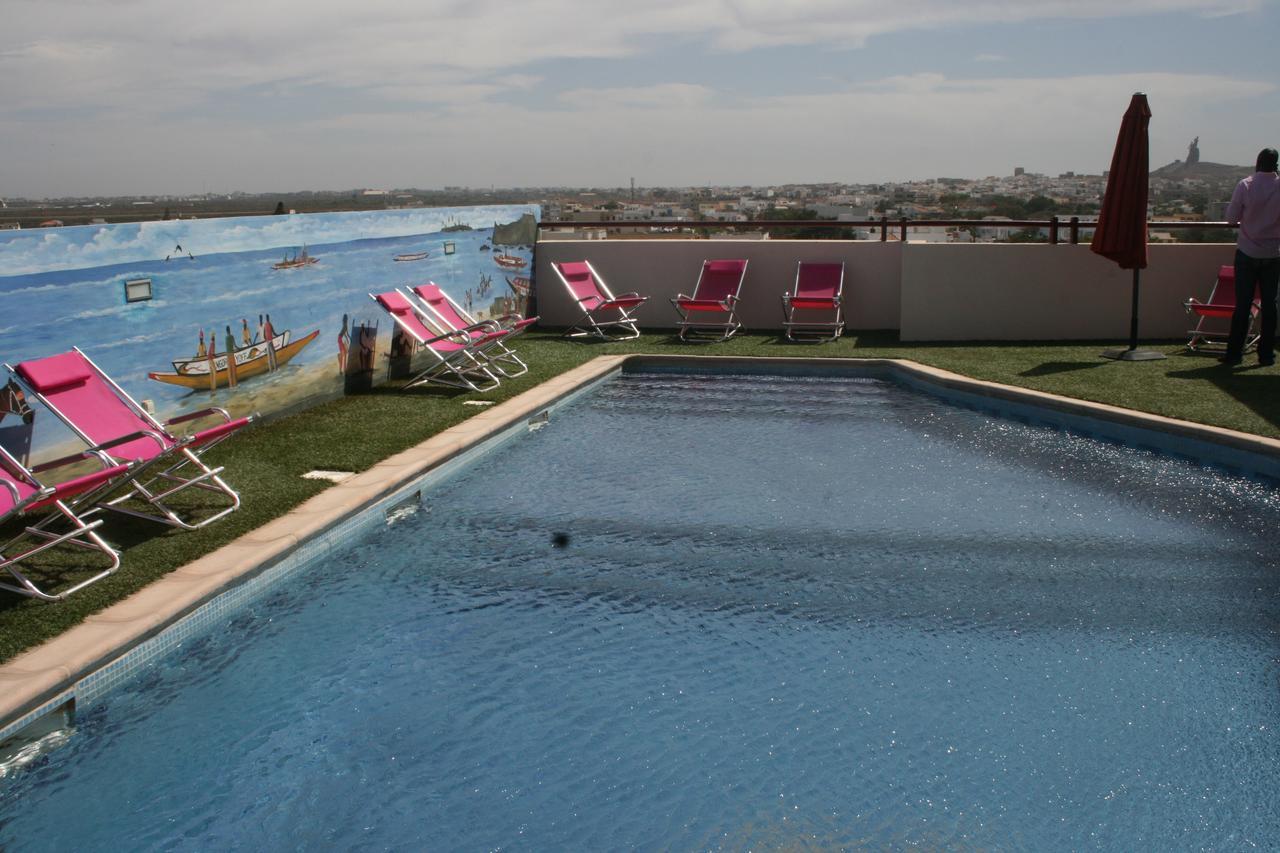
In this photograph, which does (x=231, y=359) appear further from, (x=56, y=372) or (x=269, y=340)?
(x=56, y=372)

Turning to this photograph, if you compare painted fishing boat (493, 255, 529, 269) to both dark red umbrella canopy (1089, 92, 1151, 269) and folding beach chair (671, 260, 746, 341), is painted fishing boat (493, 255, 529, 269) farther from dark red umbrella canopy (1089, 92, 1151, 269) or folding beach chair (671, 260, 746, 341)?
dark red umbrella canopy (1089, 92, 1151, 269)

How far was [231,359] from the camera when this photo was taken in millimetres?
7133

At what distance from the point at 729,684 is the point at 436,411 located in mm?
4540

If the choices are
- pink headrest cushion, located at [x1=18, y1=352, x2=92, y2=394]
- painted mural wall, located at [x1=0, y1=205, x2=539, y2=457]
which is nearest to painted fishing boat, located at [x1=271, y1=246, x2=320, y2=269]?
painted mural wall, located at [x1=0, y1=205, x2=539, y2=457]

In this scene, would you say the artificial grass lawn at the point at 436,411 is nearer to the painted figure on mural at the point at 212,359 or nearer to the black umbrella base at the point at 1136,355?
the black umbrella base at the point at 1136,355

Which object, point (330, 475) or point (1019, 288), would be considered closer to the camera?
point (330, 475)

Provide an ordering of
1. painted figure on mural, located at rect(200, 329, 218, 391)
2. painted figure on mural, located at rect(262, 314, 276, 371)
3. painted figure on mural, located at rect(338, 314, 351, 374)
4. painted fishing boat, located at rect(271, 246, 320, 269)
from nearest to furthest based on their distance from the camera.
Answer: painted figure on mural, located at rect(200, 329, 218, 391) < painted figure on mural, located at rect(262, 314, 276, 371) < painted fishing boat, located at rect(271, 246, 320, 269) < painted figure on mural, located at rect(338, 314, 351, 374)

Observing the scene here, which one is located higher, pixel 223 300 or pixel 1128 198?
pixel 1128 198

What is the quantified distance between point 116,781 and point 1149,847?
3.06 meters

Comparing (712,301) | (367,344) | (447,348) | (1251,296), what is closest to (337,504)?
(367,344)

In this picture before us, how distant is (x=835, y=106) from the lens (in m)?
20.7

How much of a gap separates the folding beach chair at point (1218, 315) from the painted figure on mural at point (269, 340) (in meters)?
8.00

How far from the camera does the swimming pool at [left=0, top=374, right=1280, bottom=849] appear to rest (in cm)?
313

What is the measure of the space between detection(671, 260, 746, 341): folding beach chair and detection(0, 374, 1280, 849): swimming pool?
5.22 metres
